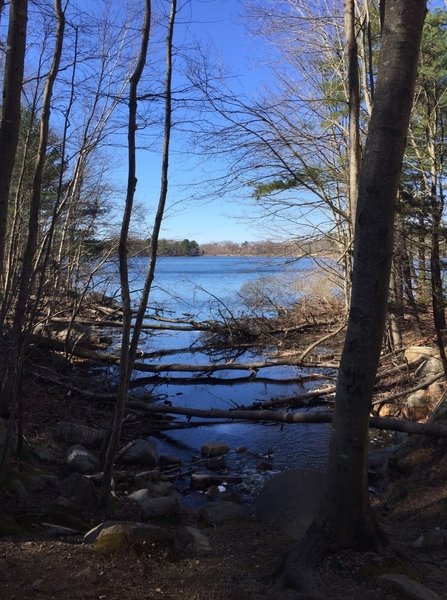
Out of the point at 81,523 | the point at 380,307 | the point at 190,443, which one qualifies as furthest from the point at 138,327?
the point at 190,443

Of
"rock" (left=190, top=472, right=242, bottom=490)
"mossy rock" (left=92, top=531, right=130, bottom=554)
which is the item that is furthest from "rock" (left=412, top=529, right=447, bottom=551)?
"rock" (left=190, top=472, right=242, bottom=490)

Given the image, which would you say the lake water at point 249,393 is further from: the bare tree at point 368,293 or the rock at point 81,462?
the bare tree at point 368,293

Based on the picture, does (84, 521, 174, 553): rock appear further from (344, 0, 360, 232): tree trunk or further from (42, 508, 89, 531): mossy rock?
(344, 0, 360, 232): tree trunk

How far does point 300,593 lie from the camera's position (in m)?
2.93

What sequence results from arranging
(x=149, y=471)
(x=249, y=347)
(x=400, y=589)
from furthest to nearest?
(x=249, y=347) < (x=149, y=471) < (x=400, y=589)

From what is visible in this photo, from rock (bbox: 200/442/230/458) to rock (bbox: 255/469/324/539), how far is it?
294 centimetres

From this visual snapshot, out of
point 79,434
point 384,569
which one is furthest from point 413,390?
point 384,569

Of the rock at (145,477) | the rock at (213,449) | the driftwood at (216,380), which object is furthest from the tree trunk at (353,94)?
the rock at (145,477)

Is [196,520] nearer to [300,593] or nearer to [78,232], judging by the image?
[300,593]

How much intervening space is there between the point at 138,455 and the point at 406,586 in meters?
5.57

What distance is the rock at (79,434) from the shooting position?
830 cm

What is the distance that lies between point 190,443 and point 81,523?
4593mm

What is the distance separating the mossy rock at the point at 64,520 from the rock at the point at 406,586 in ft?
8.67

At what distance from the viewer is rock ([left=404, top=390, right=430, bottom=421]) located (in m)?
9.38
